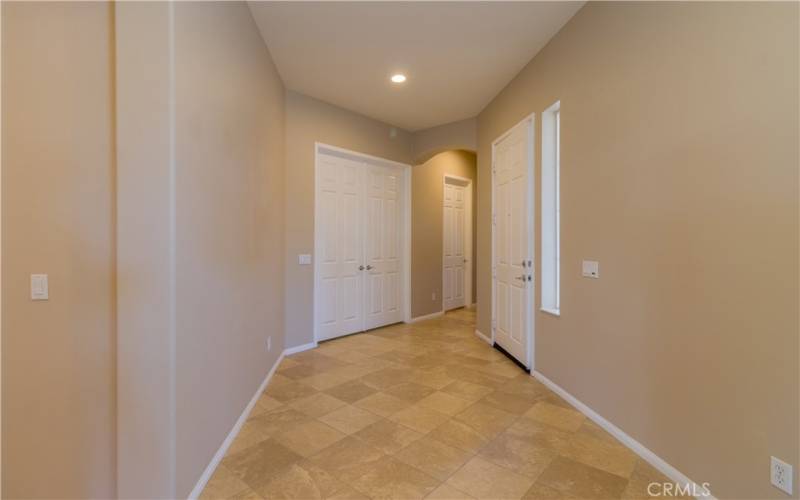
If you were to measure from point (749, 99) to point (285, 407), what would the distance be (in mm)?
3302

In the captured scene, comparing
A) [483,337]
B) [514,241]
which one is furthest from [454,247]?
[514,241]

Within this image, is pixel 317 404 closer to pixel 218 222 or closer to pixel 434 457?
pixel 434 457

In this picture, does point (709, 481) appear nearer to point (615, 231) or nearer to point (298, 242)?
point (615, 231)

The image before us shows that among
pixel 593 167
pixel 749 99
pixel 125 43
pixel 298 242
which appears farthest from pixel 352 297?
pixel 749 99

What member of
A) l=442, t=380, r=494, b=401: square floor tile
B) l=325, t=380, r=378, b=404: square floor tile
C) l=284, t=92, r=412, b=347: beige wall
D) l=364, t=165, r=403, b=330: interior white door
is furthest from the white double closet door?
l=442, t=380, r=494, b=401: square floor tile

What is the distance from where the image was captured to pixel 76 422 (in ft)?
5.19

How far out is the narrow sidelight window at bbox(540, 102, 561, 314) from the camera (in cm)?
314

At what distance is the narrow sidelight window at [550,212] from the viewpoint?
3.14 meters

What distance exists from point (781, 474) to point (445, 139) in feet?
15.1

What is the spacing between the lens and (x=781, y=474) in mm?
1411

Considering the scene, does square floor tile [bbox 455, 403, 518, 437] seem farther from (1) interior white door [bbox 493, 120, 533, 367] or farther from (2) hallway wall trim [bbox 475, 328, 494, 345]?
(2) hallway wall trim [bbox 475, 328, 494, 345]

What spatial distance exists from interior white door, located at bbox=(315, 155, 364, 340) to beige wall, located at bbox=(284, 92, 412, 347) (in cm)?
17

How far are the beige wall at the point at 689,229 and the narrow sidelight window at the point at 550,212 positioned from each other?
36cm

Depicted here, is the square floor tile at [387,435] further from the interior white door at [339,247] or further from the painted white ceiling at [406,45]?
the painted white ceiling at [406,45]
